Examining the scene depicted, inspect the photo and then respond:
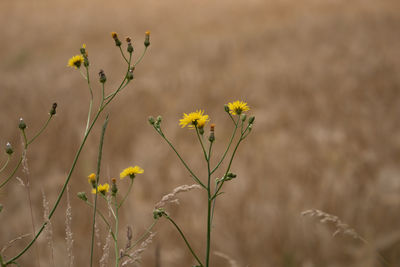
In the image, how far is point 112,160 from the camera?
7.91 feet

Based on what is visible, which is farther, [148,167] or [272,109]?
[272,109]

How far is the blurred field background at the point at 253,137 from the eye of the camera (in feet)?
5.75

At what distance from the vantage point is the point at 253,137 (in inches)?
104

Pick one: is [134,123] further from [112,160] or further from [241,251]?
[241,251]

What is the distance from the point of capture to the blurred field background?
5.75 ft

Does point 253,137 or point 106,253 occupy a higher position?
point 253,137

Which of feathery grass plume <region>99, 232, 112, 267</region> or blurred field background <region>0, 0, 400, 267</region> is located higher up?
blurred field background <region>0, 0, 400, 267</region>

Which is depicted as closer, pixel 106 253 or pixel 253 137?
pixel 106 253

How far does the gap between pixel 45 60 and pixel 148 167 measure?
11.5 ft

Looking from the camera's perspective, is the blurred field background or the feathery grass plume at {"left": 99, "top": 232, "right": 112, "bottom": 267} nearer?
the feathery grass plume at {"left": 99, "top": 232, "right": 112, "bottom": 267}

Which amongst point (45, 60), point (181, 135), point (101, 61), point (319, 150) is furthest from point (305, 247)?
point (45, 60)

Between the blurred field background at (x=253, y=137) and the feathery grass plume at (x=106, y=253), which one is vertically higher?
the blurred field background at (x=253, y=137)

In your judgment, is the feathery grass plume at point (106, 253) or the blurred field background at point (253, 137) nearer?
the feathery grass plume at point (106, 253)

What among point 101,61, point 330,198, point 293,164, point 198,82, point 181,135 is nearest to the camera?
point 330,198
